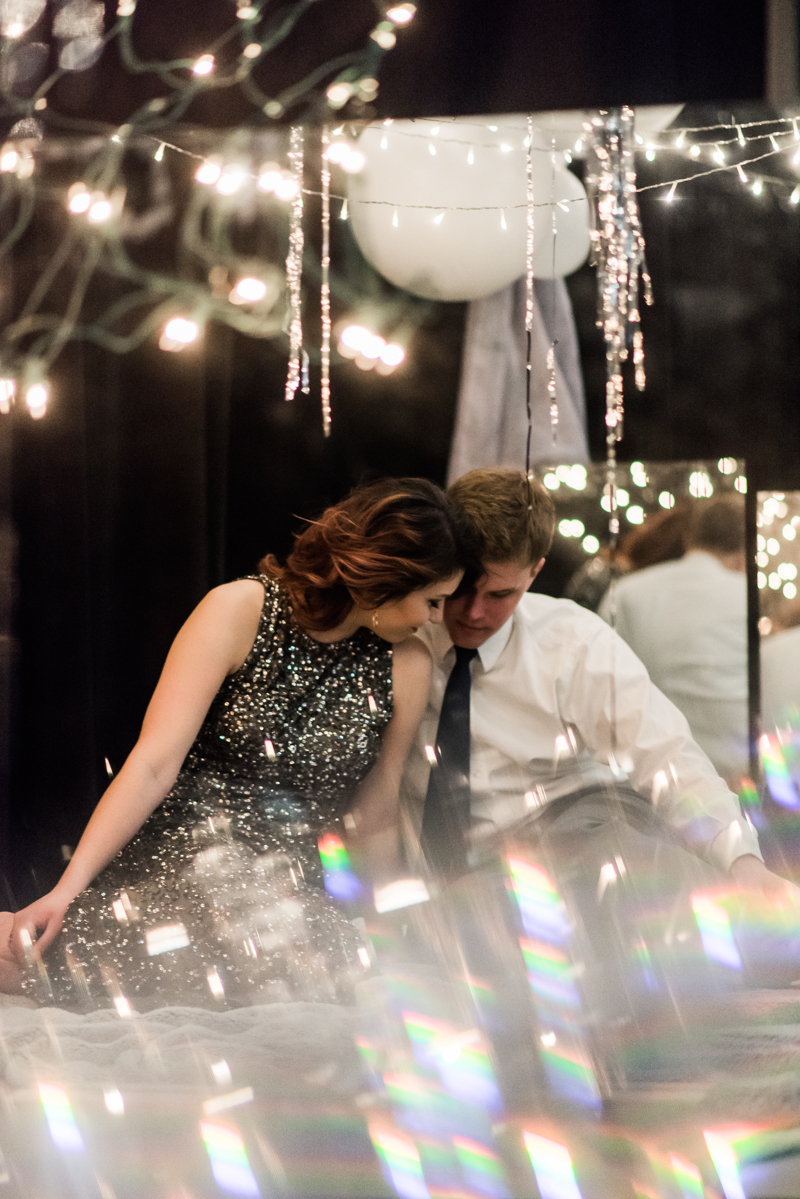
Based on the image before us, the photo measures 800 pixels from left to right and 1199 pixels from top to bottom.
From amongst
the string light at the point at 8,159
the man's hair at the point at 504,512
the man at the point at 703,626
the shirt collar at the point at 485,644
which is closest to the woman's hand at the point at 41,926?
the shirt collar at the point at 485,644

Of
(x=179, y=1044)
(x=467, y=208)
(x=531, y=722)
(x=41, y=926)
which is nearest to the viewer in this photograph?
(x=179, y=1044)

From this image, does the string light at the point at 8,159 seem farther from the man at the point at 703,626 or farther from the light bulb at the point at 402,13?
the man at the point at 703,626

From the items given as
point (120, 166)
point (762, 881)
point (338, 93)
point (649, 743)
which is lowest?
point (762, 881)

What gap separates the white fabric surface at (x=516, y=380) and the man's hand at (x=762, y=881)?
64cm

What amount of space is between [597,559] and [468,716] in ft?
1.03

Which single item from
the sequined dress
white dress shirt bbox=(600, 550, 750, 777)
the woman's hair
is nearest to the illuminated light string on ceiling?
the woman's hair

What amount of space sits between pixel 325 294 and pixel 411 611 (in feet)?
1.68

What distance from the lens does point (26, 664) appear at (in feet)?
5.50

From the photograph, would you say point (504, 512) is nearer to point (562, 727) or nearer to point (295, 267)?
point (562, 727)

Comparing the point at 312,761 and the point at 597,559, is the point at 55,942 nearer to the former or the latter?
the point at 312,761

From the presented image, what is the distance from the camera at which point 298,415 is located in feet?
5.10

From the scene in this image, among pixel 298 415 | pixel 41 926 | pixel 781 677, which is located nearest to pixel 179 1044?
pixel 41 926

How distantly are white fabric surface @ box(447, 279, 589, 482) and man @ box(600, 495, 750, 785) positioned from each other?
0.71ft

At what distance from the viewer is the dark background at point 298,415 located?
1391 mm
